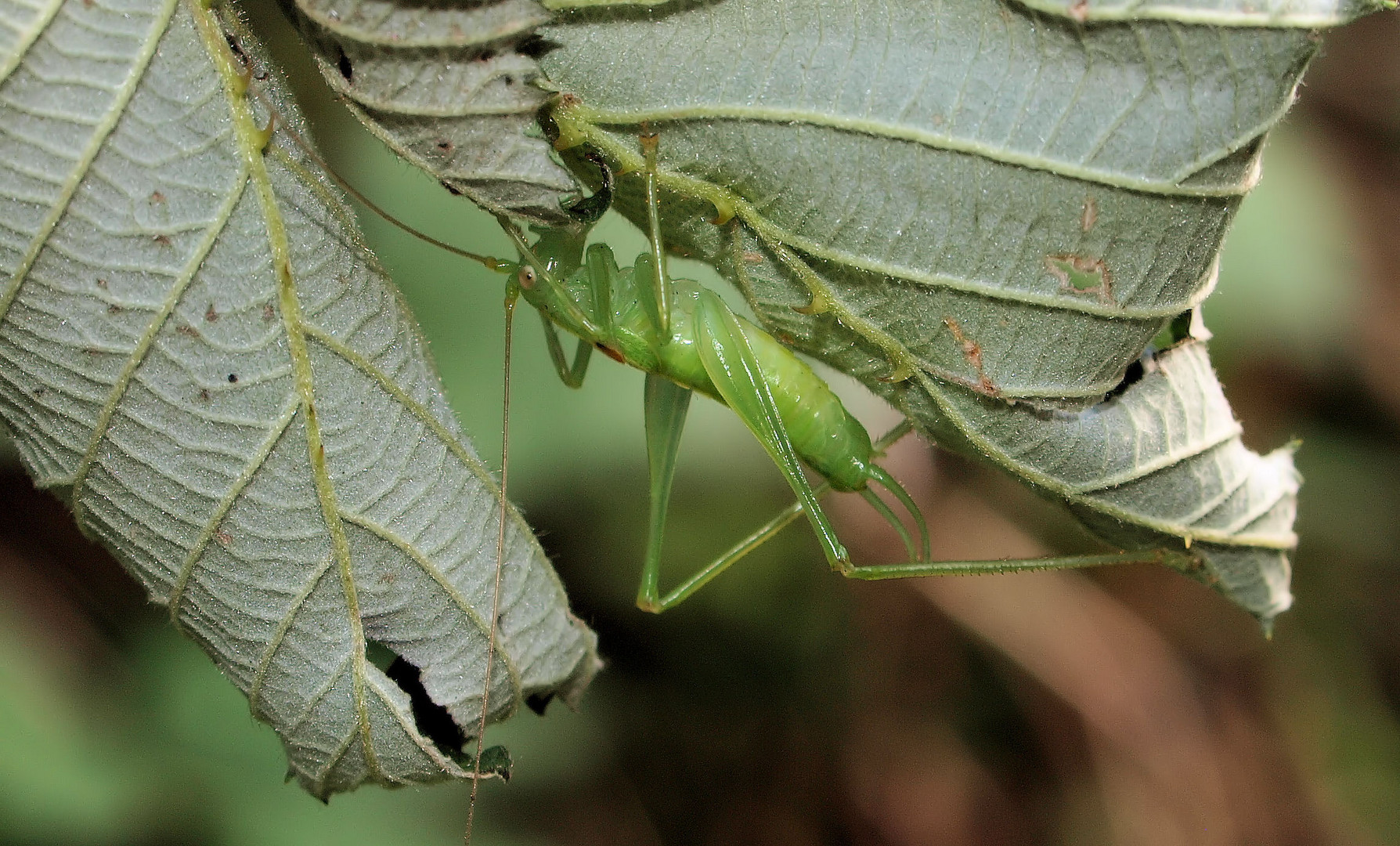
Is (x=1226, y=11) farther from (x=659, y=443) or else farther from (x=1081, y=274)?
(x=659, y=443)

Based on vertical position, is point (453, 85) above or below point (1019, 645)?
above

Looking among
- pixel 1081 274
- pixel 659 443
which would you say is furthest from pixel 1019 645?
pixel 1081 274

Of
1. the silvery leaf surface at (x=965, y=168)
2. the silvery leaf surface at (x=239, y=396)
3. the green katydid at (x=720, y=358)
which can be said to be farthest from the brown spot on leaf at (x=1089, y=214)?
the silvery leaf surface at (x=239, y=396)

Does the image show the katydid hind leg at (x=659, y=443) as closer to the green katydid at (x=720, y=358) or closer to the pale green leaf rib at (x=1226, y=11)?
the green katydid at (x=720, y=358)

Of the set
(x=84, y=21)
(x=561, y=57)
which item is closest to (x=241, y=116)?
(x=84, y=21)

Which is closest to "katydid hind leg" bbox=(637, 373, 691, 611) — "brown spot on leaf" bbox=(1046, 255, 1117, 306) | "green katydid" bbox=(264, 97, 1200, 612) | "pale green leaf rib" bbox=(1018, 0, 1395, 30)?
"green katydid" bbox=(264, 97, 1200, 612)
